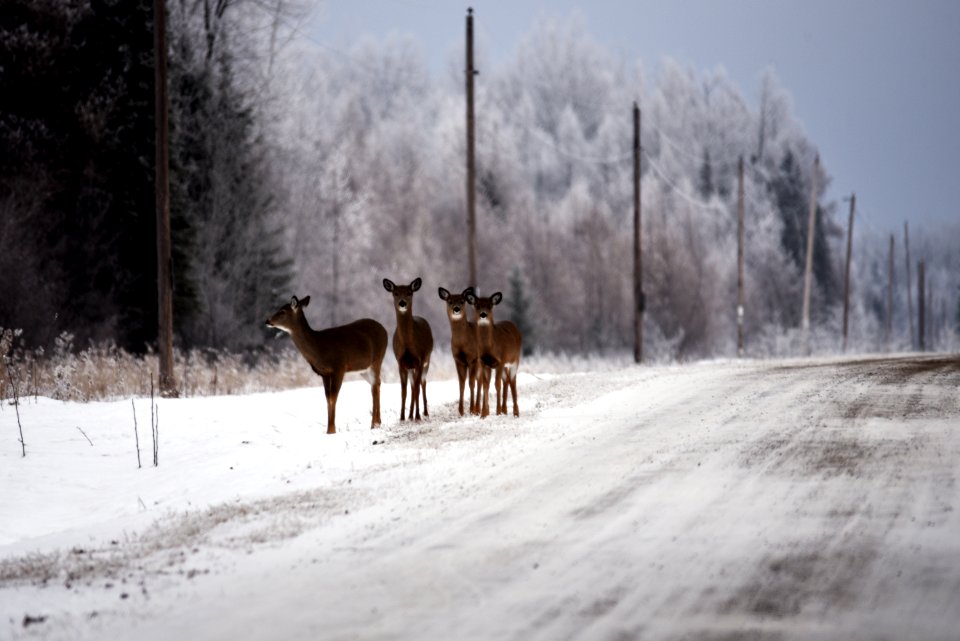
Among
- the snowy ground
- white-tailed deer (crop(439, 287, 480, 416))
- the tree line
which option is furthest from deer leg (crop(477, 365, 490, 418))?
the tree line

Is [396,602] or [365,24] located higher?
[365,24]

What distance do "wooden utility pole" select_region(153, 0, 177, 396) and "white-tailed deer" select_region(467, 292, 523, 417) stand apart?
6.89m

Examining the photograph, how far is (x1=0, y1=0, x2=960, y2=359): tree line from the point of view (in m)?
26.8

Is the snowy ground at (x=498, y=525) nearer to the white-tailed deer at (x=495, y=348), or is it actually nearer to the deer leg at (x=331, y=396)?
the deer leg at (x=331, y=396)

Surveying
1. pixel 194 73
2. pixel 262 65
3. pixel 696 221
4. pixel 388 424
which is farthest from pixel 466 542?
pixel 696 221

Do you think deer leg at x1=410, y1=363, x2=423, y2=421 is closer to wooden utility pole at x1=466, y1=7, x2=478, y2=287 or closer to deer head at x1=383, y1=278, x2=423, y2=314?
deer head at x1=383, y1=278, x2=423, y2=314

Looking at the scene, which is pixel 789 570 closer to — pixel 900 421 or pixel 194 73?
pixel 900 421

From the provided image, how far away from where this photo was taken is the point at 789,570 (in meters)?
6.44

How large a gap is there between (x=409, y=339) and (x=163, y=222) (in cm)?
808

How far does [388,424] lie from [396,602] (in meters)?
7.78

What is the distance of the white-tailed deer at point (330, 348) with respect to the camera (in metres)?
12.8

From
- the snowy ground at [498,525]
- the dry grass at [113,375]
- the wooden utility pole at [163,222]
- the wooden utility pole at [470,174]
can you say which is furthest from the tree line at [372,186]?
the snowy ground at [498,525]

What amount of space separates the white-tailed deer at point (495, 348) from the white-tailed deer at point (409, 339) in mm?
692

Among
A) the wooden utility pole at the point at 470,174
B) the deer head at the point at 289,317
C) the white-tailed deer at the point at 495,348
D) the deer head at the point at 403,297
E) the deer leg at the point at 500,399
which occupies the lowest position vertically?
the deer leg at the point at 500,399
